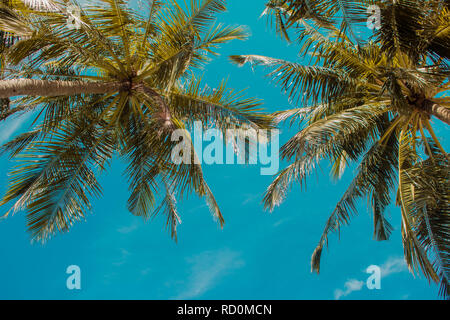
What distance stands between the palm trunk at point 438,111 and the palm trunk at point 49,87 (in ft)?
19.4

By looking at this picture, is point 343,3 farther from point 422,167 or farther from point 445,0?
point 422,167

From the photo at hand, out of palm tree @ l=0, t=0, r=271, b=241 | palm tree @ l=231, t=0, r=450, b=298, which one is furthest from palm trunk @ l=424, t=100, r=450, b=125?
palm tree @ l=0, t=0, r=271, b=241

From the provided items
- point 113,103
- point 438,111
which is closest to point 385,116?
point 438,111

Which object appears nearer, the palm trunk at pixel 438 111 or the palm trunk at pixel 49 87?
the palm trunk at pixel 49 87

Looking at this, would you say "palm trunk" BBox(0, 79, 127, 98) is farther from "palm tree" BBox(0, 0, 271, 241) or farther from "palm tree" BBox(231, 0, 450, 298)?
"palm tree" BBox(231, 0, 450, 298)

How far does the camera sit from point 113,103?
7.73 meters

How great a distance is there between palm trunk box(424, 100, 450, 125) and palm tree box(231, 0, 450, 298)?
19mm

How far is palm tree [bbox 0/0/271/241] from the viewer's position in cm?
712

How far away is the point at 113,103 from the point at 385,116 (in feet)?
19.5

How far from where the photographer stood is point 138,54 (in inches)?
302

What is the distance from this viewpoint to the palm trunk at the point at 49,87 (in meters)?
5.90

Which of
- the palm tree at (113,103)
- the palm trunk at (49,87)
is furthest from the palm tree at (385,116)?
the palm trunk at (49,87)

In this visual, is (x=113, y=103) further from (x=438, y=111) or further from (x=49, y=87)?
(x=438, y=111)

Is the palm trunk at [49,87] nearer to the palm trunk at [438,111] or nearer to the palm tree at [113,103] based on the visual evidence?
the palm tree at [113,103]
